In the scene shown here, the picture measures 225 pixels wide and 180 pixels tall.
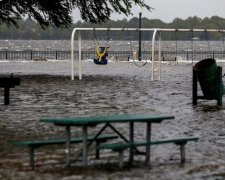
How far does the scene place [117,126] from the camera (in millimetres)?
14141

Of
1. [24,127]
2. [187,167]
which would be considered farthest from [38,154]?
[24,127]

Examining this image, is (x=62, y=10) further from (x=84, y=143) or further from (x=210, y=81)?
(x=84, y=143)

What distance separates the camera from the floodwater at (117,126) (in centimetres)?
934

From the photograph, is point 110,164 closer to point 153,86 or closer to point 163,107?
point 163,107

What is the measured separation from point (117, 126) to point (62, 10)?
22.2m

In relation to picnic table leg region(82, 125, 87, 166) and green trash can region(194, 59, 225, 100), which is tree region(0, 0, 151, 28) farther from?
picnic table leg region(82, 125, 87, 166)

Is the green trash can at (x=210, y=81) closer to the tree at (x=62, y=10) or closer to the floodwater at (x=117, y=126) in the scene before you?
the floodwater at (x=117, y=126)

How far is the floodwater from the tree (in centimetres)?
926

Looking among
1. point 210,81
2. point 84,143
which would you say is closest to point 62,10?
point 210,81

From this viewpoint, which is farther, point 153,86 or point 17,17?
point 17,17

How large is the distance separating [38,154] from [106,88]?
15593mm

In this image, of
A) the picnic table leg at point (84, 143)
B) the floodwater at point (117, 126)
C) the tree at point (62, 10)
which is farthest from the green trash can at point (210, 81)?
the tree at point (62, 10)

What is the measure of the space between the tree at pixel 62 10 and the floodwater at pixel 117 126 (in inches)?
364

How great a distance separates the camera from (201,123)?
14914 mm
